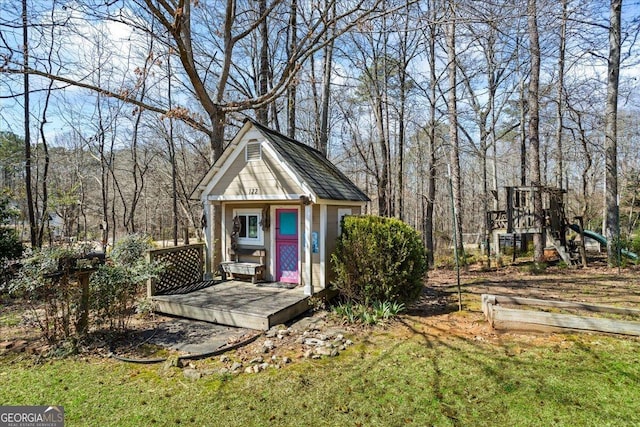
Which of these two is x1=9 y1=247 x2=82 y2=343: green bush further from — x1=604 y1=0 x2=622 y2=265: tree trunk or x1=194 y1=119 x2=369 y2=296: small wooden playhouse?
x1=604 y1=0 x2=622 y2=265: tree trunk

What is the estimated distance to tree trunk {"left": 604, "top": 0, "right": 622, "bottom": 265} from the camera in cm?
1059

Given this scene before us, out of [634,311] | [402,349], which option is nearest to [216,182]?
[402,349]

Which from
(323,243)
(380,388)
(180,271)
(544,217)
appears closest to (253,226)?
(180,271)

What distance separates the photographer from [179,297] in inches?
273

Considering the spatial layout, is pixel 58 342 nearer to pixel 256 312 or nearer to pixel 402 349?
pixel 256 312

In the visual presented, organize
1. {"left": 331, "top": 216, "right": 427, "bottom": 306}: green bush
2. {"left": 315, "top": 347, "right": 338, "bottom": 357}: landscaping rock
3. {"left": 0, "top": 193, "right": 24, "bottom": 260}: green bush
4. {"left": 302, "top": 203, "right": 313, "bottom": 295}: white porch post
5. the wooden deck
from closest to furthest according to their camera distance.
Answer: {"left": 315, "top": 347, "right": 338, "bottom": 357}: landscaping rock, the wooden deck, {"left": 331, "top": 216, "right": 427, "bottom": 306}: green bush, {"left": 302, "top": 203, "right": 313, "bottom": 295}: white porch post, {"left": 0, "top": 193, "right": 24, "bottom": 260}: green bush

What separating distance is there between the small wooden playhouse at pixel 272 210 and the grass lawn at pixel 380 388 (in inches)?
127

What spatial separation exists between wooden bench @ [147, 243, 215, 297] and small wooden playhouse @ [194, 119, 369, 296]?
314 millimetres

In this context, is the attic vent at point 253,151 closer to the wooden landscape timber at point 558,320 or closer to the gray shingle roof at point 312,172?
the gray shingle roof at point 312,172

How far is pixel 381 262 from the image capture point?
618 cm

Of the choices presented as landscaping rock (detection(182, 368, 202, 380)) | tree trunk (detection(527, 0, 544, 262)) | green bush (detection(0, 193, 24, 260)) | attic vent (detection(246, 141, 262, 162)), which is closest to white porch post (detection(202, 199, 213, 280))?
attic vent (detection(246, 141, 262, 162))

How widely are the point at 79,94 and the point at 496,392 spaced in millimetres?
22864

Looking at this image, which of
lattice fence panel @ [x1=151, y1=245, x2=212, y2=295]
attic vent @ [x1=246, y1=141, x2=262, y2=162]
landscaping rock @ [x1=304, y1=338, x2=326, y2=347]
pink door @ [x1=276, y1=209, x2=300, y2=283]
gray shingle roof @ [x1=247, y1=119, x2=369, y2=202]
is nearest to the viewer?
landscaping rock @ [x1=304, y1=338, x2=326, y2=347]

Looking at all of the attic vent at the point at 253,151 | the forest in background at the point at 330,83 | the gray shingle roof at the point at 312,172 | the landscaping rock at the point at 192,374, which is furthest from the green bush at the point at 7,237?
the landscaping rock at the point at 192,374
